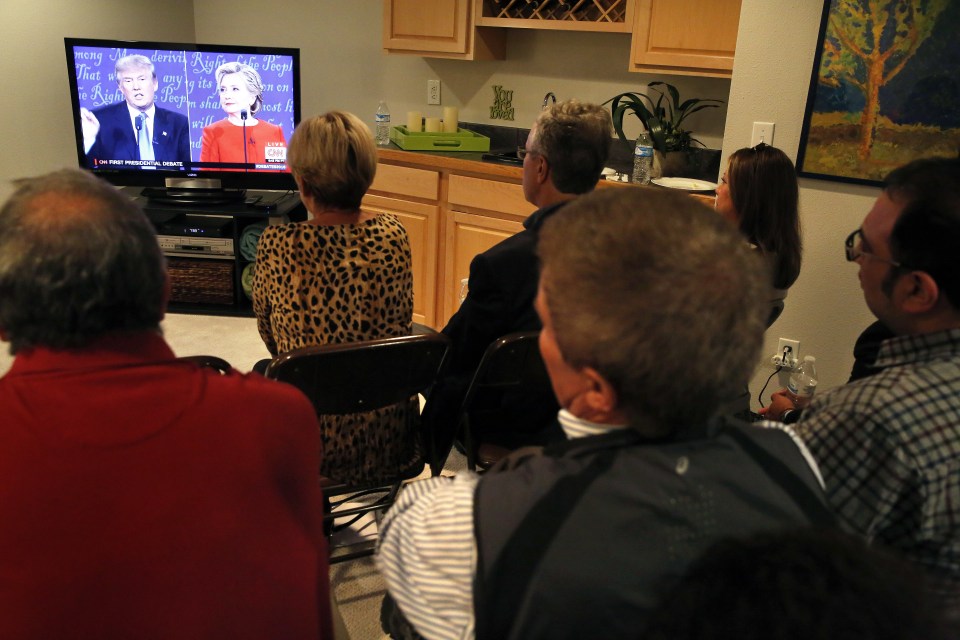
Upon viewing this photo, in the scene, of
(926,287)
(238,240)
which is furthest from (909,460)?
(238,240)

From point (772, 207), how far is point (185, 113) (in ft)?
9.81

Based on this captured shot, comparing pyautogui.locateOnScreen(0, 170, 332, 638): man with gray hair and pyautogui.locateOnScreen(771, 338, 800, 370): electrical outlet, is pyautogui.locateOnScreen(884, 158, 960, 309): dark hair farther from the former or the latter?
pyautogui.locateOnScreen(771, 338, 800, 370): electrical outlet

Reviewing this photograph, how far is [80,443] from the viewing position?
2.72 ft

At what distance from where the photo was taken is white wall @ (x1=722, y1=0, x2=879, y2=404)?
102 inches

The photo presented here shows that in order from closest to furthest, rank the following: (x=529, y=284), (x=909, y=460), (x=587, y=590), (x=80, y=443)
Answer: (x=587, y=590), (x=80, y=443), (x=909, y=460), (x=529, y=284)

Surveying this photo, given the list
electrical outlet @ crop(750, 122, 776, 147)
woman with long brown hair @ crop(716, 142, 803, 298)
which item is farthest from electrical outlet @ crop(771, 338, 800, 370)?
woman with long brown hair @ crop(716, 142, 803, 298)

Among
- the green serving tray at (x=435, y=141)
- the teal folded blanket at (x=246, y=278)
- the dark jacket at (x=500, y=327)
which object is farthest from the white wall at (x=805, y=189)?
the teal folded blanket at (x=246, y=278)

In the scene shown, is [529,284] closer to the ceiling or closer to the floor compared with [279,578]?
closer to the ceiling

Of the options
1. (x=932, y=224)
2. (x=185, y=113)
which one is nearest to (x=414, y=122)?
(x=185, y=113)

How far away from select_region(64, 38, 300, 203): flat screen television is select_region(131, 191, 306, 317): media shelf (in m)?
0.09

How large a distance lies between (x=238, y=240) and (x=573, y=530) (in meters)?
3.58

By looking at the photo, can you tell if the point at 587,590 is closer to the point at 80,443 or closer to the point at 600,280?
the point at 600,280

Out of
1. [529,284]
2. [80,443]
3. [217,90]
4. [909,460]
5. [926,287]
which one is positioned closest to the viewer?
[80,443]

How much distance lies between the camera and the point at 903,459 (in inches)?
37.0
